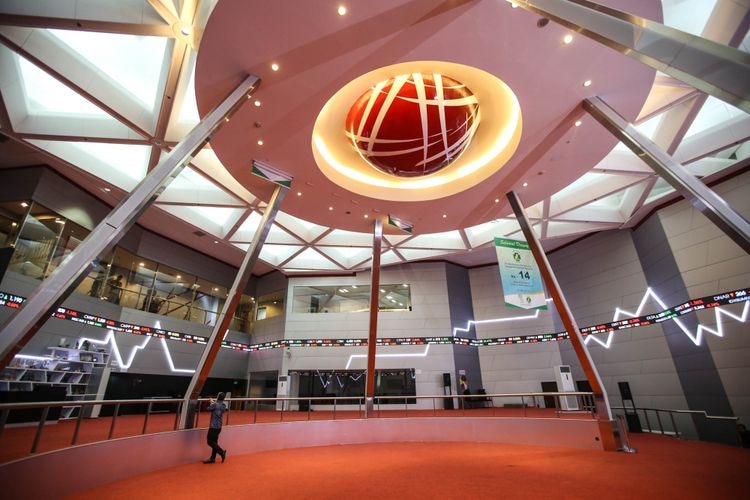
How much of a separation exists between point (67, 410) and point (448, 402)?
17477 millimetres

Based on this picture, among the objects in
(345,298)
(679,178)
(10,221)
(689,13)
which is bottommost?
(679,178)

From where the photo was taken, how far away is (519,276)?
1192 centimetres

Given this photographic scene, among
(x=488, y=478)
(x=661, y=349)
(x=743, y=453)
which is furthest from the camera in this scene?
(x=661, y=349)

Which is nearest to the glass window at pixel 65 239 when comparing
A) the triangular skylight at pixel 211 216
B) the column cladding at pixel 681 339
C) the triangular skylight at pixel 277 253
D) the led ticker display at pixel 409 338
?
the led ticker display at pixel 409 338

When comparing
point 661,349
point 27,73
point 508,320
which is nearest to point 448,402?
point 508,320

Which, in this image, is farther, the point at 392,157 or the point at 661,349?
the point at 661,349

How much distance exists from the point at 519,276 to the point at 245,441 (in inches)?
393

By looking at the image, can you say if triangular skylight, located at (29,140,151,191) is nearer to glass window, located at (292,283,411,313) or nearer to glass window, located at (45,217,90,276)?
glass window, located at (45,217,90,276)

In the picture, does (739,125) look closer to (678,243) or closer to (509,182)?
(678,243)

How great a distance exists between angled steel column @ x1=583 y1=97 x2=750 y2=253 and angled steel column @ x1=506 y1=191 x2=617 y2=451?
438 centimetres

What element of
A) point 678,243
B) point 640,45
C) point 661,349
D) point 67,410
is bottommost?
point 67,410

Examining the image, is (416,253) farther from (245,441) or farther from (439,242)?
(245,441)

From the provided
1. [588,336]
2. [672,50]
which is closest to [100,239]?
[672,50]

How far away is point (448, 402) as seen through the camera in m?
19.7
